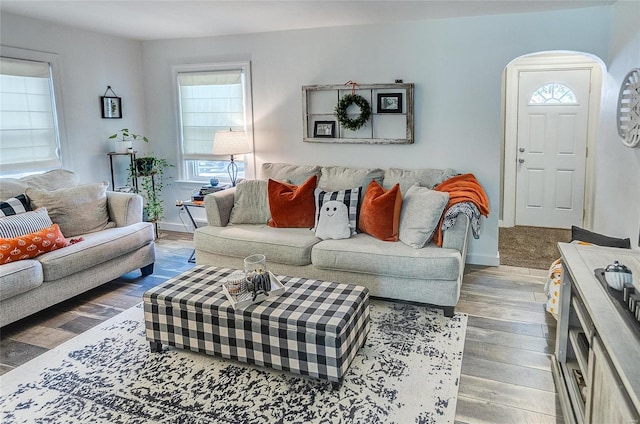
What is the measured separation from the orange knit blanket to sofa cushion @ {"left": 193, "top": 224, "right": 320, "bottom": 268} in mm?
990

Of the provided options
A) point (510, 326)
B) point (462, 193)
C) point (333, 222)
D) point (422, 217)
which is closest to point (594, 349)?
point (510, 326)

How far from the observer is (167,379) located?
2.56m

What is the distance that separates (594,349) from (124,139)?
5.12m

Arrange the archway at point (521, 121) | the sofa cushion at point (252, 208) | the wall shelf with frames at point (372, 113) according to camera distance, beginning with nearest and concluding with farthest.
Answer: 1. the sofa cushion at point (252, 208)
2. the wall shelf with frames at point (372, 113)
3. the archway at point (521, 121)

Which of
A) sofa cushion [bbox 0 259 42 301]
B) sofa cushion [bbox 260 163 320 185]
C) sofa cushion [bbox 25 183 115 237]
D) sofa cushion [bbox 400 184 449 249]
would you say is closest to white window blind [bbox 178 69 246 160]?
sofa cushion [bbox 260 163 320 185]

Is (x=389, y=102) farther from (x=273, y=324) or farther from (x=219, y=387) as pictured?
(x=219, y=387)

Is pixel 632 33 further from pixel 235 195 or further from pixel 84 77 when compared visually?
pixel 84 77

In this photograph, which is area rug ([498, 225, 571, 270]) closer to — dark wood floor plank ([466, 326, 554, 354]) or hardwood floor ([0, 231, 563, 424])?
hardwood floor ([0, 231, 563, 424])

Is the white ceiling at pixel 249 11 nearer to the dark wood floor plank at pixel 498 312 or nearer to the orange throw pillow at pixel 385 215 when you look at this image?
the orange throw pillow at pixel 385 215

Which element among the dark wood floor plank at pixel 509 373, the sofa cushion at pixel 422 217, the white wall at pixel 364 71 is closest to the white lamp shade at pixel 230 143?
the white wall at pixel 364 71

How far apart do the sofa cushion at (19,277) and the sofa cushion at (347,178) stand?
2322mm

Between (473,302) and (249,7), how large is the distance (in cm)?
297

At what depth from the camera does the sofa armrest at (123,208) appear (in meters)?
4.15

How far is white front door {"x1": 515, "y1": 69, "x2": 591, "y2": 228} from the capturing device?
5.59 meters
